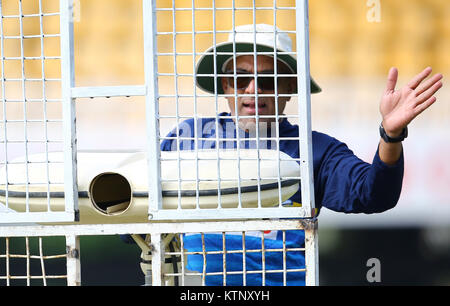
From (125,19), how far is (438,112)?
2.20 metres

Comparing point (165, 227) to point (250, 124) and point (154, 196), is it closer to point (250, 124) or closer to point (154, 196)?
point (154, 196)

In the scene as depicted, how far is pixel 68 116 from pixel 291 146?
2.72ft

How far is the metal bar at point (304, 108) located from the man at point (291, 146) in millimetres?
85

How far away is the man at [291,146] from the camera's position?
1729 millimetres

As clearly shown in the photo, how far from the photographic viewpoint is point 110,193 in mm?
1767

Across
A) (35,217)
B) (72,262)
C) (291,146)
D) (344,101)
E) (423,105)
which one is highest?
(344,101)

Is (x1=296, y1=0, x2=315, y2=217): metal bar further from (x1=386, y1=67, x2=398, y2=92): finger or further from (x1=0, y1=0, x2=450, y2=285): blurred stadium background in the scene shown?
(x1=0, y1=0, x2=450, y2=285): blurred stadium background

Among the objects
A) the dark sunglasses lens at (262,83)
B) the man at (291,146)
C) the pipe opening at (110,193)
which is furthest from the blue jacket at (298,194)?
the pipe opening at (110,193)

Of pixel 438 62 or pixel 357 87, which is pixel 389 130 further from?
pixel 438 62

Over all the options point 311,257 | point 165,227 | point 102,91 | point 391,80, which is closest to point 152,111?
point 102,91

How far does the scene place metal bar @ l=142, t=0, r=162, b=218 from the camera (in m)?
1.57

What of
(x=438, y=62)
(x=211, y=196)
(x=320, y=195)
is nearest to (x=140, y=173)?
(x=211, y=196)

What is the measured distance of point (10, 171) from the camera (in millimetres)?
1688

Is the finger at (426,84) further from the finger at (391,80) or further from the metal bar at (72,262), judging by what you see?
the metal bar at (72,262)
